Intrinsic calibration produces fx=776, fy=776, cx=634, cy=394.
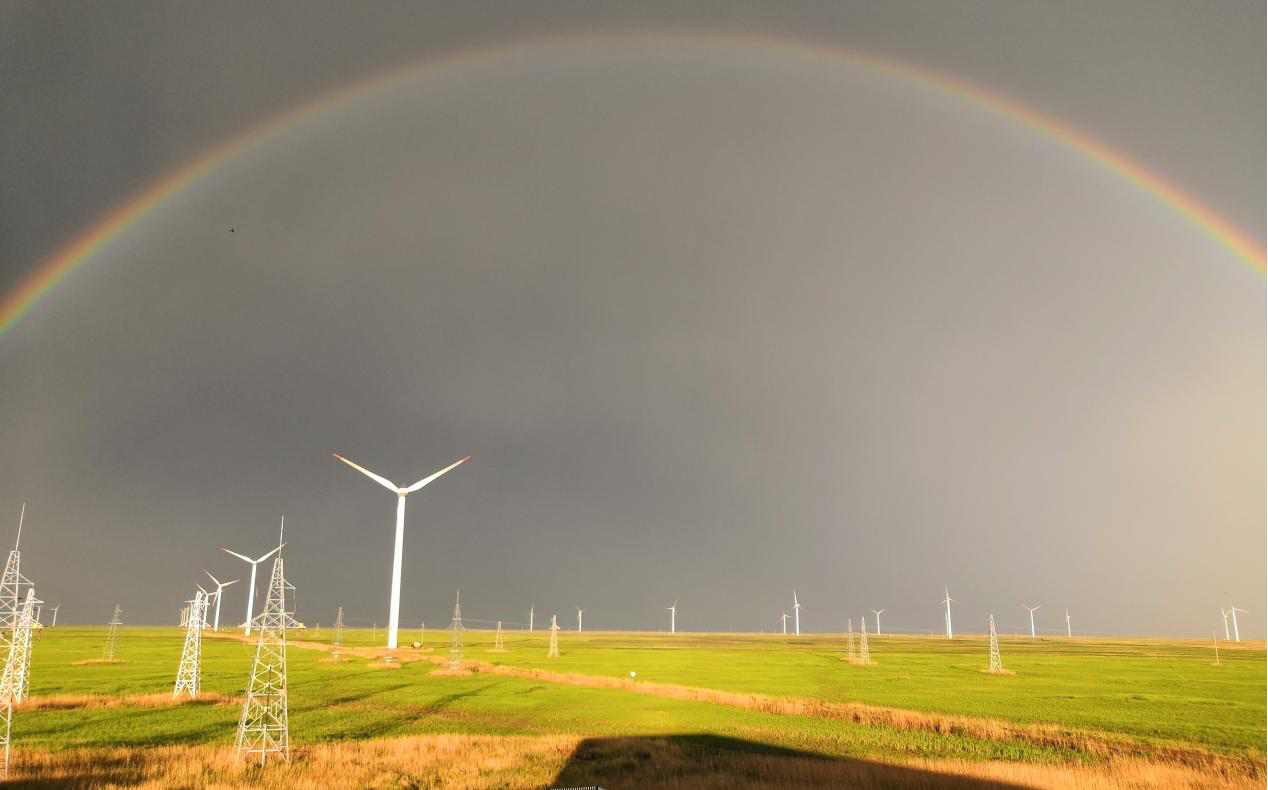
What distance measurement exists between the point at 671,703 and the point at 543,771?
36941 millimetres

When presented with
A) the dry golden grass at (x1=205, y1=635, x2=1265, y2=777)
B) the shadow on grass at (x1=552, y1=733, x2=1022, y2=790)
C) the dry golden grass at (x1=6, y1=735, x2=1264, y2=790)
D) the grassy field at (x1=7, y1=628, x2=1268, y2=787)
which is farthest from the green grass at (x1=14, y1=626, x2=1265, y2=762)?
the dry golden grass at (x1=6, y1=735, x2=1264, y2=790)

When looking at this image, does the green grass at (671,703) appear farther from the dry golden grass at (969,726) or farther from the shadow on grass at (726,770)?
the shadow on grass at (726,770)

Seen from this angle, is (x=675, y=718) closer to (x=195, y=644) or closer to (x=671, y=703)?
(x=671, y=703)

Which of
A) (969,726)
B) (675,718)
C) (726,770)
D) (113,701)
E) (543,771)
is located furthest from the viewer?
(113,701)

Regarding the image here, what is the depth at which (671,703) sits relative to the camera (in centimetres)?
7631

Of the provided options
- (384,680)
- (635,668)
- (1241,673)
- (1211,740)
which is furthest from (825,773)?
(1241,673)

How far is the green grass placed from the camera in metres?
54.7

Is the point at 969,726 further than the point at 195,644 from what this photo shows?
No

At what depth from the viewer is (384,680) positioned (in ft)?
315

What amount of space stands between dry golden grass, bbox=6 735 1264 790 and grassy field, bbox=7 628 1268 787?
33 centimetres

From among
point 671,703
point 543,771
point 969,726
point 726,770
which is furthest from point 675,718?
point 543,771

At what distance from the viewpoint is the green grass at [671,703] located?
54.7 meters

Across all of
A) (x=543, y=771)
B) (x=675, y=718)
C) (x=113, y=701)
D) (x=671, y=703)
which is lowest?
(x=671, y=703)

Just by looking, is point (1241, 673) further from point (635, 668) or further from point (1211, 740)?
point (635, 668)
